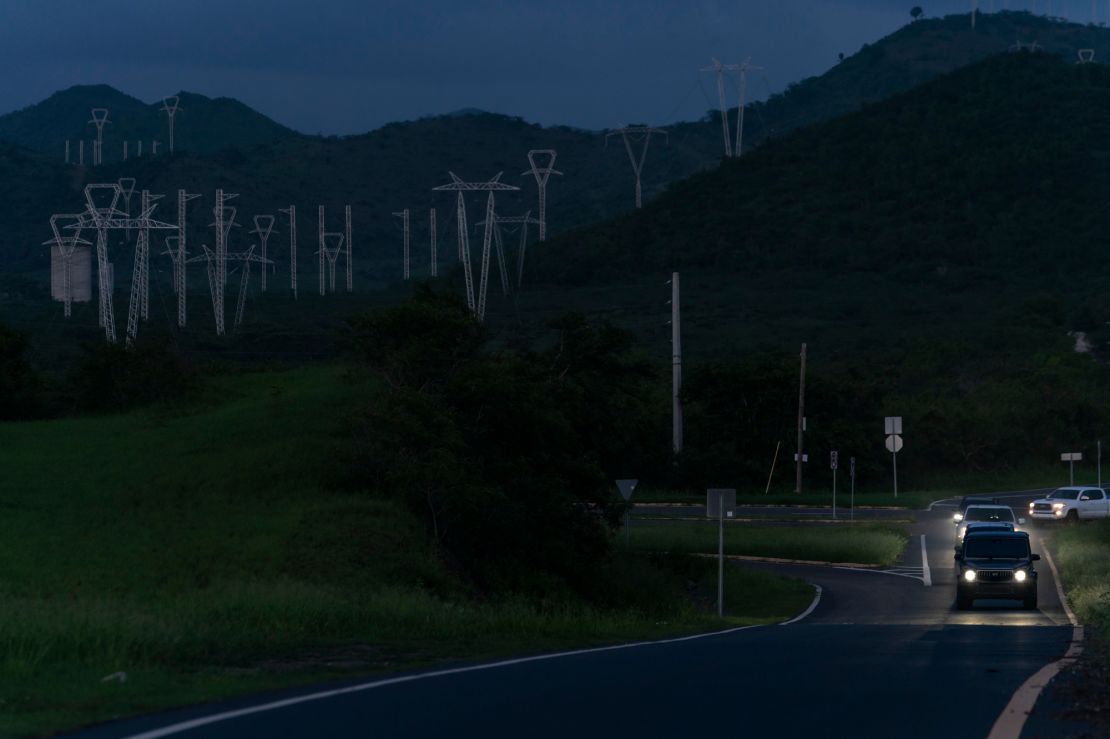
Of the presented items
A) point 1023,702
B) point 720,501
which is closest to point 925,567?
point 720,501

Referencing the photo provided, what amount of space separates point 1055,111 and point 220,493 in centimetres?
14232

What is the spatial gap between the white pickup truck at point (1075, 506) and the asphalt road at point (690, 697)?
38199mm

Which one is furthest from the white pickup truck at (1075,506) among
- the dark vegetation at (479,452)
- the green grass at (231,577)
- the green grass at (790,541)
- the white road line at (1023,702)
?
the white road line at (1023,702)


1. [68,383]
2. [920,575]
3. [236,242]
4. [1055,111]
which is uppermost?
[1055,111]

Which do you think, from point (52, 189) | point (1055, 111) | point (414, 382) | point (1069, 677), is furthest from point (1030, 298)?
point (52, 189)

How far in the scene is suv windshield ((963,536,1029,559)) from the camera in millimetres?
31641

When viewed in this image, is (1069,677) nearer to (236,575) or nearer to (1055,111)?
(236,575)

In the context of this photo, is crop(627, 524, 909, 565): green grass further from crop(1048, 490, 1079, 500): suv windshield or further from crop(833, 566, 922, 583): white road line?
crop(1048, 490, 1079, 500): suv windshield

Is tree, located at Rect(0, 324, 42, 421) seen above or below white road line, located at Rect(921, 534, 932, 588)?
above

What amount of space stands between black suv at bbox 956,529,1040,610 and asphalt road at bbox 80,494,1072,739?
13509 millimetres

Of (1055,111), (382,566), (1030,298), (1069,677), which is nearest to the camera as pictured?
(1069,677)

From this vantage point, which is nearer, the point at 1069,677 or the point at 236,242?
the point at 1069,677

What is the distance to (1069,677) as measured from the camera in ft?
41.0

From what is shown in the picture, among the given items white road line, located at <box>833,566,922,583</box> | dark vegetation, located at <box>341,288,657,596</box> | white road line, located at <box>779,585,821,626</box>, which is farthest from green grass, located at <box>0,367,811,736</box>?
white road line, located at <box>833,566,922,583</box>
